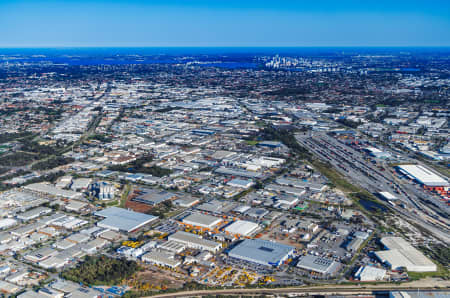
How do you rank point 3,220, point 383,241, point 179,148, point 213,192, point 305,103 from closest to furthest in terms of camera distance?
point 383,241
point 3,220
point 213,192
point 179,148
point 305,103

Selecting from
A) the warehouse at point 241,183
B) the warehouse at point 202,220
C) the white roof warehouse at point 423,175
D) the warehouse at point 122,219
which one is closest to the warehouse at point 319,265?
the warehouse at point 202,220

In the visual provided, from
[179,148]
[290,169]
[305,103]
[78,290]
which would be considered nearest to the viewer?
[78,290]

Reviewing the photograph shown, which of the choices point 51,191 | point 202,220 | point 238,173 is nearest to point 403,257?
point 202,220

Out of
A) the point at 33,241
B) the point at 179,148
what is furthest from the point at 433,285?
the point at 179,148

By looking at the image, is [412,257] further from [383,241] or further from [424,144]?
[424,144]

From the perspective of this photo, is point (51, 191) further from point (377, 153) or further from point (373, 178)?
point (377, 153)

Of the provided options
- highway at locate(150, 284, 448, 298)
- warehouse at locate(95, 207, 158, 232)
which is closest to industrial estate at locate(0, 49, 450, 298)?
warehouse at locate(95, 207, 158, 232)
